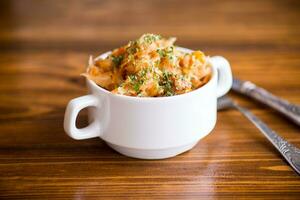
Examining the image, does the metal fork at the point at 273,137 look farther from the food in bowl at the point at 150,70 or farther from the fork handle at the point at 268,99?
the food in bowl at the point at 150,70

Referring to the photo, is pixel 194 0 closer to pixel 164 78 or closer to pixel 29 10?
pixel 29 10

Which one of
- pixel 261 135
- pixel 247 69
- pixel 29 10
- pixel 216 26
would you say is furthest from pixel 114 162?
pixel 29 10

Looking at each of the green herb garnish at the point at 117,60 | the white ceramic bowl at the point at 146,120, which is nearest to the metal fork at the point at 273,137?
the white ceramic bowl at the point at 146,120

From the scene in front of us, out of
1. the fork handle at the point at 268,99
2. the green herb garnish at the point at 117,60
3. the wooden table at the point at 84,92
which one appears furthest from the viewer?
the fork handle at the point at 268,99

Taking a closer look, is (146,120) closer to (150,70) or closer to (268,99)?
(150,70)

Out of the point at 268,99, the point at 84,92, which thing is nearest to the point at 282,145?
the point at 268,99
